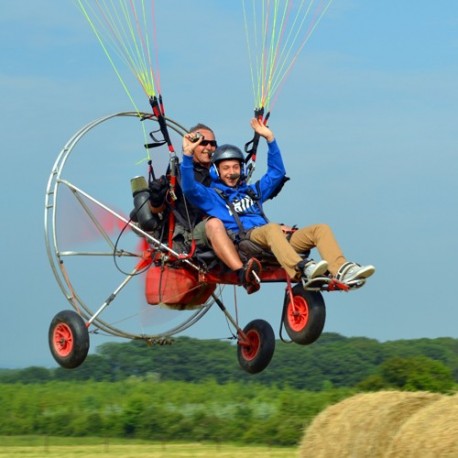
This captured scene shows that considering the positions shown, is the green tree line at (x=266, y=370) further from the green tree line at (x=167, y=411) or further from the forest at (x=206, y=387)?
the green tree line at (x=167, y=411)

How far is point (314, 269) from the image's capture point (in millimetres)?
11195

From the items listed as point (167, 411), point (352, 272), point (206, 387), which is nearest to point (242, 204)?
point (352, 272)

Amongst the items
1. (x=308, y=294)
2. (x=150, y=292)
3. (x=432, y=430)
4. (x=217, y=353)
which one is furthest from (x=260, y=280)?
(x=217, y=353)

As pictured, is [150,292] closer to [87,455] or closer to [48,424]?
[87,455]

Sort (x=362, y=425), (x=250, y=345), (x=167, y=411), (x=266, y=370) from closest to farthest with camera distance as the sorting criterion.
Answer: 1. (x=362, y=425)
2. (x=250, y=345)
3. (x=167, y=411)
4. (x=266, y=370)

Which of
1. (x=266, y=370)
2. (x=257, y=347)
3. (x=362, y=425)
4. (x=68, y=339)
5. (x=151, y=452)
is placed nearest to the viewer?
(x=68, y=339)

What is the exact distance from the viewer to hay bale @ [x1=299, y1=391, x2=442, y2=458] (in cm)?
1309

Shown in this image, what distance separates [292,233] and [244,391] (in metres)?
14.4

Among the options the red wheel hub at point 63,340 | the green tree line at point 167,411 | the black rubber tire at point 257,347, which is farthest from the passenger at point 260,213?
the green tree line at point 167,411

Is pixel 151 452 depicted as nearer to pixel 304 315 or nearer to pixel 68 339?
pixel 68 339

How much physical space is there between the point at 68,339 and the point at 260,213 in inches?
98.5

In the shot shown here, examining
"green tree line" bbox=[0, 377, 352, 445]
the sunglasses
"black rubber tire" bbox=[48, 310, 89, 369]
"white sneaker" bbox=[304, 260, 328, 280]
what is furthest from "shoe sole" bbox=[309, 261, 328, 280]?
"green tree line" bbox=[0, 377, 352, 445]

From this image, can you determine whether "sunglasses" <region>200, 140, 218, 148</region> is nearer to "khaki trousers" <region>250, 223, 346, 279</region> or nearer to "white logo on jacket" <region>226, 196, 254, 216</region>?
"white logo on jacket" <region>226, 196, 254, 216</region>

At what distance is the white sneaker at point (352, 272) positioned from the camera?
1104 cm
